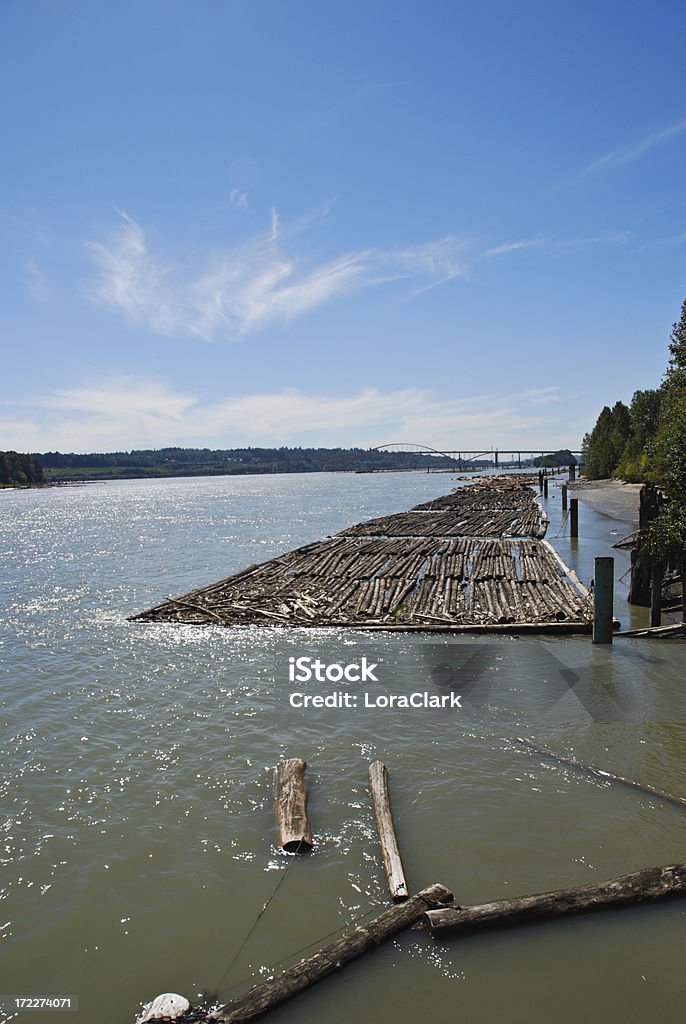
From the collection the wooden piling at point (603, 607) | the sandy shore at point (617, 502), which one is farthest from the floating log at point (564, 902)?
the sandy shore at point (617, 502)

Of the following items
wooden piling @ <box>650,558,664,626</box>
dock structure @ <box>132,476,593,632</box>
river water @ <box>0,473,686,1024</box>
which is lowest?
river water @ <box>0,473,686,1024</box>

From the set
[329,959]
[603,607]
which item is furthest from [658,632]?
[329,959]

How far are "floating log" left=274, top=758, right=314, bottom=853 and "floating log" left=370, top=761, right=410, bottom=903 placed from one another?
2.82 ft

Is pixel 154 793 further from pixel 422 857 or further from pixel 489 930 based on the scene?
pixel 489 930

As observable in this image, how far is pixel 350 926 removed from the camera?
6066 mm

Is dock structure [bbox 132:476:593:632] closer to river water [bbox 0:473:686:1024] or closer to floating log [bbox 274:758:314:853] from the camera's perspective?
river water [bbox 0:473:686:1024]

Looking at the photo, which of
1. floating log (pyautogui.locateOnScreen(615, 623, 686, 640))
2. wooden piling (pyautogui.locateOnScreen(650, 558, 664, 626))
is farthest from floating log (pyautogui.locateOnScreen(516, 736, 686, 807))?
wooden piling (pyautogui.locateOnScreen(650, 558, 664, 626))

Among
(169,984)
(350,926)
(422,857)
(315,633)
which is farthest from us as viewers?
(315,633)

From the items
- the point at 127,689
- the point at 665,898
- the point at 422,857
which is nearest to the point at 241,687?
the point at 127,689

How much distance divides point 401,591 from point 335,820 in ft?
44.4

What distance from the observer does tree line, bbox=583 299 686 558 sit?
15.6m

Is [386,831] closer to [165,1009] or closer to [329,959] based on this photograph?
[329,959]

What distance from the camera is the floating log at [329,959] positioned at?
4.99 m

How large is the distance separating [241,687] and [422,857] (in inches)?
270
